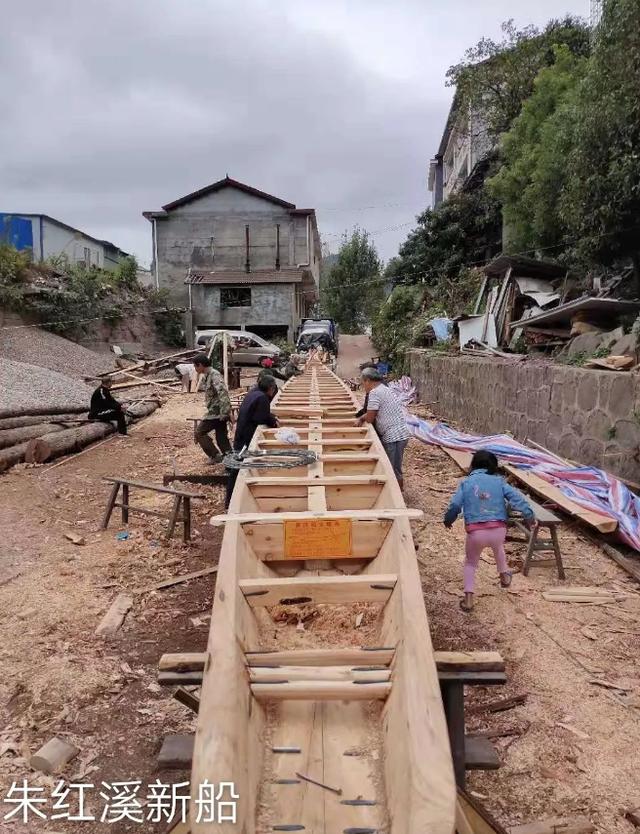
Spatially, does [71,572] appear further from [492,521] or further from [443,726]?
[443,726]

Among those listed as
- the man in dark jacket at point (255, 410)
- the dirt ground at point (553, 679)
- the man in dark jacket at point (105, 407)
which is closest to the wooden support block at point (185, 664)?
the dirt ground at point (553, 679)

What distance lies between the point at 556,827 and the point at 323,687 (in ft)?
4.17

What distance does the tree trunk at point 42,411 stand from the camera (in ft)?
37.9

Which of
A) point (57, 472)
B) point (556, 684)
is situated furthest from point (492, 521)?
point (57, 472)

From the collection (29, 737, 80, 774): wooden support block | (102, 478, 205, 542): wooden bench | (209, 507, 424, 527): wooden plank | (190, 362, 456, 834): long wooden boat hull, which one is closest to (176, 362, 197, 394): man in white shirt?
(102, 478, 205, 542): wooden bench

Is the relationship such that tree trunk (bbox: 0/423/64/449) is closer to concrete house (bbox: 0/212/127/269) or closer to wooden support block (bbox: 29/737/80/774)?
wooden support block (bbox: 29/737/80/774)

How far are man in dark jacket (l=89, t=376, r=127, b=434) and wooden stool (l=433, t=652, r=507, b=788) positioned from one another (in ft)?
33.8

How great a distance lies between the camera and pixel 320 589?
313 centimetres

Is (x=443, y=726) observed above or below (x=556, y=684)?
above

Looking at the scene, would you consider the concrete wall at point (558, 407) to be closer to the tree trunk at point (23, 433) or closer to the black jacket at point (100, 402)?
the black jacket at point (100, 402)

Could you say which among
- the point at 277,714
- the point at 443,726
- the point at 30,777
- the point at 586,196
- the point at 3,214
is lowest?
the point at 30,777

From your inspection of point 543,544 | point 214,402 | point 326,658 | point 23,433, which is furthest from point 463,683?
point 23,433

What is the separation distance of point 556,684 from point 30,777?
3.09m

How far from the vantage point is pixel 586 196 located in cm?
1067
